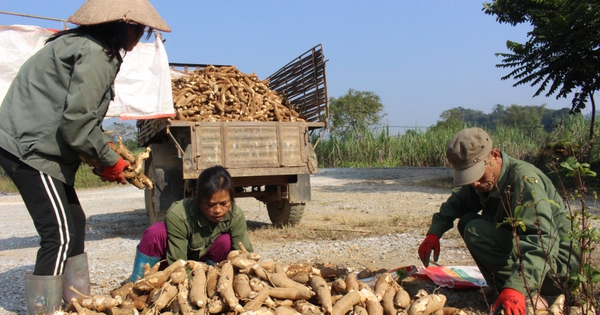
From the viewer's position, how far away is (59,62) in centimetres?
271

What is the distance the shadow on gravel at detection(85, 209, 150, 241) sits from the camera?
7.19 metres

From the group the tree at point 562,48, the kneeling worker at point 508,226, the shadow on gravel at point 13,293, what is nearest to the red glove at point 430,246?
the kneeling worker at point 508,226

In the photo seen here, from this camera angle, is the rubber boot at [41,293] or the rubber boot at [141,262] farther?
the rubber boot at [141,262]

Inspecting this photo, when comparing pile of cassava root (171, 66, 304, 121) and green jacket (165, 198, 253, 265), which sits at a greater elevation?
pile of cassava root (171, 66, 304, 121)

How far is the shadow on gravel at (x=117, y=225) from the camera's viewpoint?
719 centimetres

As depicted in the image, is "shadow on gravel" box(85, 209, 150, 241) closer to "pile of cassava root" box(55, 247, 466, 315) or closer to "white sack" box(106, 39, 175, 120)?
"white sack" box(106, 39, 175, 120)

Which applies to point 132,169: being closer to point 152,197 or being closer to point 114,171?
point 114,171

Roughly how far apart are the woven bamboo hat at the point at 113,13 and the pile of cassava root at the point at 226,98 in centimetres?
315

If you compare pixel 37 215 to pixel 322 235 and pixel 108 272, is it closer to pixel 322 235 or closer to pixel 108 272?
pixel 108 272

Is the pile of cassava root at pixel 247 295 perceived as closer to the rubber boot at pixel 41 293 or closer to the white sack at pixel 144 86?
the rubber boot at pixel 41 293

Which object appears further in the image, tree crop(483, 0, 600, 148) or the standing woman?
tree crop(483, 0, 600, 148)

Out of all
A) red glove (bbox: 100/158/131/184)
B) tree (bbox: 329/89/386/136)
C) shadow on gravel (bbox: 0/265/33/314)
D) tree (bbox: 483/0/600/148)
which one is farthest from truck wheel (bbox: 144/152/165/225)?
tree (bbox: 329/89/386/136)

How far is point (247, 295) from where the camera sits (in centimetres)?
267

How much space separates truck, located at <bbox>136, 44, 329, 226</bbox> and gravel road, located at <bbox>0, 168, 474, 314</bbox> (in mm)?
798
